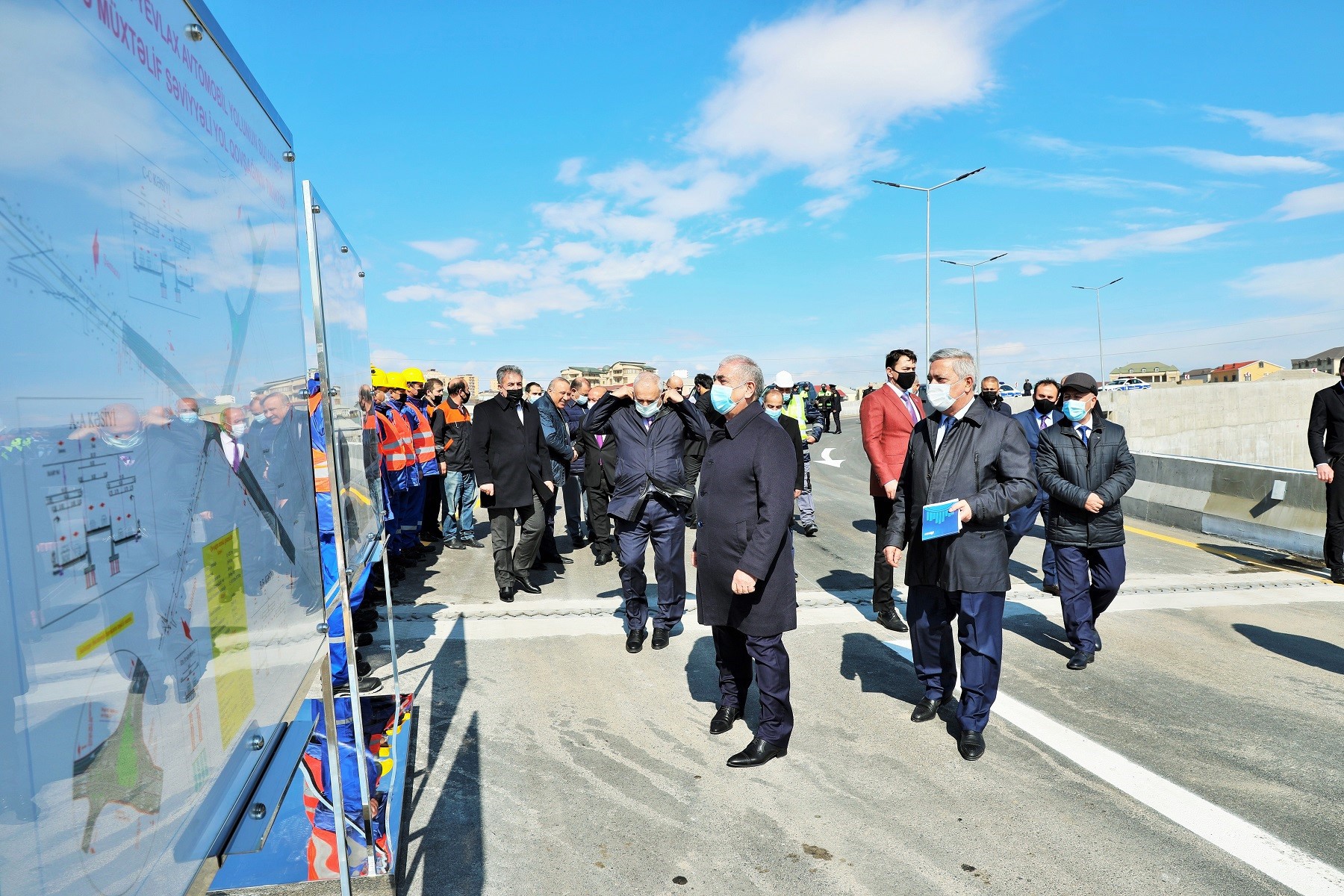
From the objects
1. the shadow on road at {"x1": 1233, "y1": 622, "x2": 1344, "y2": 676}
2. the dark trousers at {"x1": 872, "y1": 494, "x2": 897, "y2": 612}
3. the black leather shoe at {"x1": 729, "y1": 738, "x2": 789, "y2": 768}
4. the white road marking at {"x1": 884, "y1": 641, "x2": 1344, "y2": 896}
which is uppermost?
the dark trousers at {"x1": 872, "y1": 494, "x2": 897, "y2": 612}

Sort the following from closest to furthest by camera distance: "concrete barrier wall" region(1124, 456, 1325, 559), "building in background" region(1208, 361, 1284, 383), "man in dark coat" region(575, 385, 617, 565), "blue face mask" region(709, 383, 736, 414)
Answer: "blue face mask" region(709, 383, 736, 414)
"concrete barrier wall" region(1124, 456, 1325, 559)
"man in dark coat" region(575, 385, 617, 565)
"building in background" region(1208, 361, 1284, 383)

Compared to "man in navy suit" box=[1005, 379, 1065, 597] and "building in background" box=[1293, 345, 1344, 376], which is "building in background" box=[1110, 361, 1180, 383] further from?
"man in navy suit" box=[1005, 379, 1065, 597]

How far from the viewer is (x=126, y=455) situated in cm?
126

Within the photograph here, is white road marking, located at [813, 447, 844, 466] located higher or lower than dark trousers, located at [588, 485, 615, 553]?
lower

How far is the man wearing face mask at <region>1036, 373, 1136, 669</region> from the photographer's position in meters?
5.50

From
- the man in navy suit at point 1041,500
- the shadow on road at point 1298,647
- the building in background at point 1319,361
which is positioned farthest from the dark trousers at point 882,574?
the building in background at point 1319,361

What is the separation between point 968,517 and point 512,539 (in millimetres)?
4586

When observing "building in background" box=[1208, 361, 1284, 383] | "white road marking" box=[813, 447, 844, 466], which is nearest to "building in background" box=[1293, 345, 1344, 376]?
"building in background" box=[1208, 361, 1284, 383]

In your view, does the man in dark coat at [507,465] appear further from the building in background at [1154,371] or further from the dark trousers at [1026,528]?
the building in background at [1154,371]

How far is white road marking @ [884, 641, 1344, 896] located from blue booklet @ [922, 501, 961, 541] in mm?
1215

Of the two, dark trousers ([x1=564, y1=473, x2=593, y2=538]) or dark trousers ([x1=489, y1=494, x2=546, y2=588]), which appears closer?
dark trousers ([x1=489, y1=494, x2=546, y2=588])

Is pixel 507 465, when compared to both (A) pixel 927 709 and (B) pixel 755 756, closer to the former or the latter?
(B) pixel 755 756

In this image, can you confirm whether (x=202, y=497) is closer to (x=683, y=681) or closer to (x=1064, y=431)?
(x=683, y=681)

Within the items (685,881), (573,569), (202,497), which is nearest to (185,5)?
(202,497)
